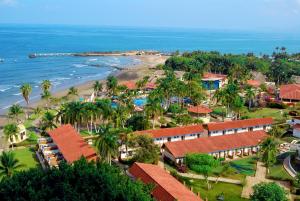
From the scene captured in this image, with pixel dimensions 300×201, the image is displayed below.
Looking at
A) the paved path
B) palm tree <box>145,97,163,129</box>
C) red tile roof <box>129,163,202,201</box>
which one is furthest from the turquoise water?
red tile roof <box>129,163,202,201</box>

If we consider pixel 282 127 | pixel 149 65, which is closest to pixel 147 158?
pixel 282 127

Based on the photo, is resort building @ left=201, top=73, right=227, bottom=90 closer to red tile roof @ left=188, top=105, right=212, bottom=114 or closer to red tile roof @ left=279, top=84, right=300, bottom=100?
red tile roof @ left=279, top=84, right=300, bottom=100

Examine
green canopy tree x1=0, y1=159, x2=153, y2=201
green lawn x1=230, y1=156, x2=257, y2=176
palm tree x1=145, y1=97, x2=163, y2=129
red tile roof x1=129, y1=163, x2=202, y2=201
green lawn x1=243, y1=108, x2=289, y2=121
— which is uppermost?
green canopy tree x1=0, y1=159, x2=153, y2=201

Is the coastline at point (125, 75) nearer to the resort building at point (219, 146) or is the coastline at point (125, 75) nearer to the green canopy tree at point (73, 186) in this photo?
the resort building at point (219, 146)

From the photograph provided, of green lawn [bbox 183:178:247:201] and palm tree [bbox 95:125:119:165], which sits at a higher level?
palm tree [bbox 95:125:119:165]

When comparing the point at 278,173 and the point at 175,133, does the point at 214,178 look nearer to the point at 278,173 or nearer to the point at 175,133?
the point at 278,173

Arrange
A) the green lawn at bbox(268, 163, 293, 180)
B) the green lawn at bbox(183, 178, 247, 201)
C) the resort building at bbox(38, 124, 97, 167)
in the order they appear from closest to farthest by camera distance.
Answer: the green lawn at bbox(183, 178, 247, 201)
the resort building at bbox(38, 124, 97, 167)
the green lawn at bbox(268, 163, 293, 180)
